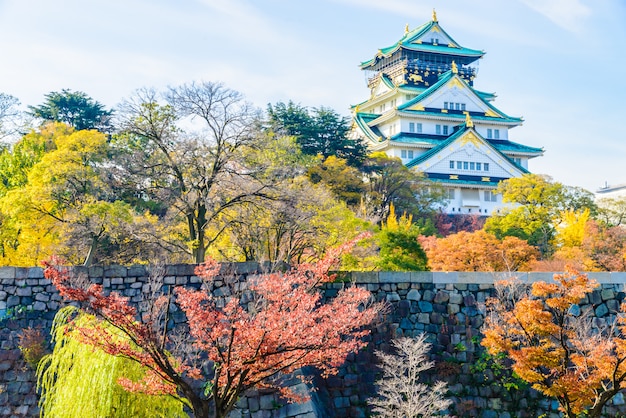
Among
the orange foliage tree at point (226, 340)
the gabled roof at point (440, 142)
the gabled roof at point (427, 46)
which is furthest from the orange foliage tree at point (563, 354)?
the gabled roof at point (427, 46)

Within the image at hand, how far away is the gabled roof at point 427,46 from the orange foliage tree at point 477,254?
109 ft

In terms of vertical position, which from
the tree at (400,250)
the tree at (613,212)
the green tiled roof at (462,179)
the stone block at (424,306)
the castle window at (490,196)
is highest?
the green tiled roof at (462,179)

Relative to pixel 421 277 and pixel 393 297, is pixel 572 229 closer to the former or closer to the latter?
pixel 421 277

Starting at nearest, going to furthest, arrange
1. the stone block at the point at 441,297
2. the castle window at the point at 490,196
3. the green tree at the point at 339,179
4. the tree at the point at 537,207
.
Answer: the stone block at the point at 441,297 < the tree at the point at 537,207 < the green tree at the point at 339,179 < the castle window at the point at 490,196

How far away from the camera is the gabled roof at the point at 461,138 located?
47.2 metres

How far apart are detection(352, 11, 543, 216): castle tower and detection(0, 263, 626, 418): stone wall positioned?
2987cm

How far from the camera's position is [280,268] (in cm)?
1445

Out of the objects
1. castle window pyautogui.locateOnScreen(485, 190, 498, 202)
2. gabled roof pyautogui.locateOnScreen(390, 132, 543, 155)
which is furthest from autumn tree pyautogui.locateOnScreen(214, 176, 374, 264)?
castle window pyautogui.locateOnScreen(485, 190, 498, 202)

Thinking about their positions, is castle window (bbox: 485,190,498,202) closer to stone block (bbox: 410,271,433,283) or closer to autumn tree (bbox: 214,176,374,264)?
autumn tree (bbox: 214,176,374,264)

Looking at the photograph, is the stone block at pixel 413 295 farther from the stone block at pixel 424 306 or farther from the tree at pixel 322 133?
the tree at pixel 322 133

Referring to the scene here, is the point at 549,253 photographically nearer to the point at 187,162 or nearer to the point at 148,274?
the point at 187,162

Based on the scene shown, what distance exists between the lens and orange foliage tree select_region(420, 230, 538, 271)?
2455cm

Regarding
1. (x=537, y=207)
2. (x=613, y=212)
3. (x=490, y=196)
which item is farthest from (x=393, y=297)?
(x=490, y=196)

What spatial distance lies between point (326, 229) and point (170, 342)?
799 cm
